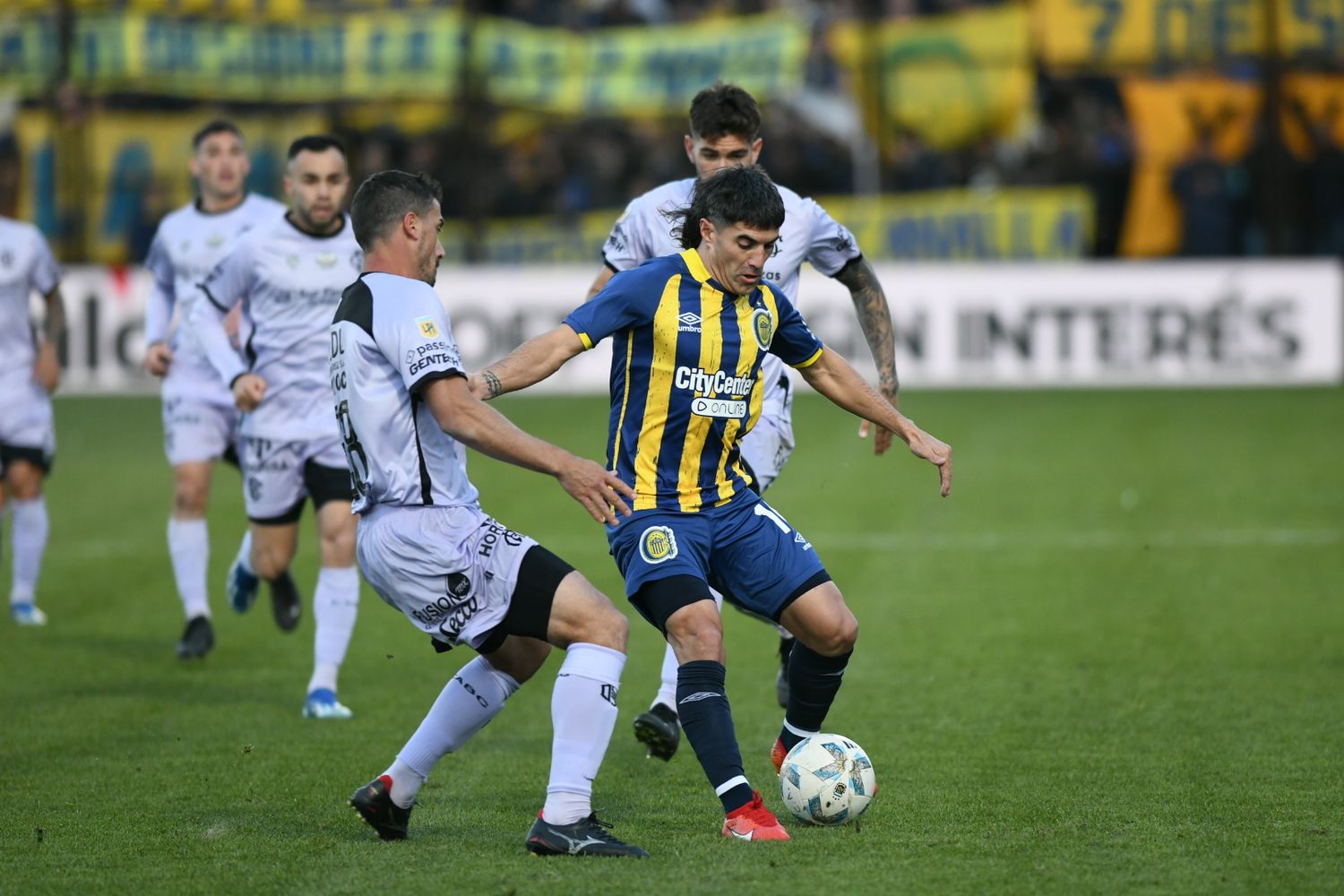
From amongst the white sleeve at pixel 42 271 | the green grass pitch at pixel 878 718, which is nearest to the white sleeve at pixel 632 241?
the green grass pitch at pixel 878 718

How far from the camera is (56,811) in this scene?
19.7 ft

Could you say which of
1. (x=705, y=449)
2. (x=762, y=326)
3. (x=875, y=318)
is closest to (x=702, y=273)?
(x=762, y=326)

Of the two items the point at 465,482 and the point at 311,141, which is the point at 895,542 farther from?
the point at 465,482

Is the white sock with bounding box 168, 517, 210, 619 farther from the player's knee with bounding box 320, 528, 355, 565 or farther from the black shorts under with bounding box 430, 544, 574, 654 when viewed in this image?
the black shorts under with bounding box 430, 544, 574, 654

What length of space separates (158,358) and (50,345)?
1.30 meters

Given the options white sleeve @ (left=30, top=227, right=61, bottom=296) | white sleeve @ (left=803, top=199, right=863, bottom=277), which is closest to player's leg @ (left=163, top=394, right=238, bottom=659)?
white sleeve @ (left=30, top=227, right=61, bottom=296)

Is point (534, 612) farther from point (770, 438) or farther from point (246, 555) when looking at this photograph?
point (246, 555)

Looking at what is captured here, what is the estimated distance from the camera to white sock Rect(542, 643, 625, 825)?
5.31 metres

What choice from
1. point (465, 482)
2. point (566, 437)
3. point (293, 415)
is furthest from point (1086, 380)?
point (465, 482)

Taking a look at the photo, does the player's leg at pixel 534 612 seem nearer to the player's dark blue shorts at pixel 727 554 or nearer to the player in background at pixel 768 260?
the player's dark blue shorts at pixel 727 554

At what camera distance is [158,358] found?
8.94 m

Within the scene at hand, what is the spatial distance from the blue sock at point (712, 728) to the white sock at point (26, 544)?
18.9 ft

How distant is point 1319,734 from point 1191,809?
1.32 metres

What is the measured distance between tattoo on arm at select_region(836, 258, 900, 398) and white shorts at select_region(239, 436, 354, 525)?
2.37 metres
